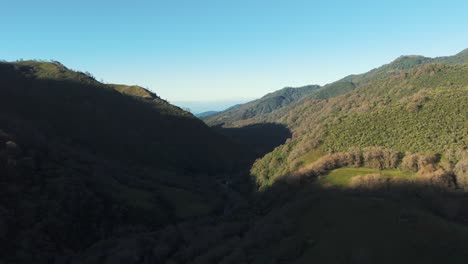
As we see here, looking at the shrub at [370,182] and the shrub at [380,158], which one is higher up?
the shrub at [380,158]

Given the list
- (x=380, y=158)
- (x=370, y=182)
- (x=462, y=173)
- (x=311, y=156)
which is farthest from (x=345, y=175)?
(x=462, y=173)

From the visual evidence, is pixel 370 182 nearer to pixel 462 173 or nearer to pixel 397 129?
pixel 462 173

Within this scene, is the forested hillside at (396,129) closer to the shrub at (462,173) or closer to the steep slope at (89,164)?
the shrub at (462,173)

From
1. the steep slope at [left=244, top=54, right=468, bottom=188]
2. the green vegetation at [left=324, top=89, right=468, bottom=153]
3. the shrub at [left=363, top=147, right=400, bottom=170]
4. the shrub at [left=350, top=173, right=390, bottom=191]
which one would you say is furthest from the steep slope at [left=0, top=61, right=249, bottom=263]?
the shrub at [left=363, top=147, right=400, bottom=170]

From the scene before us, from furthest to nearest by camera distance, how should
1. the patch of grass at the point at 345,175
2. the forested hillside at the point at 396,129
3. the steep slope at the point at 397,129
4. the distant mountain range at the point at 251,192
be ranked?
the steep slope at the point at 397,129, the forested hillside at the point at 396,129, the patch of grass at the point at 345,175, the distant mountain range at the point at 251,192

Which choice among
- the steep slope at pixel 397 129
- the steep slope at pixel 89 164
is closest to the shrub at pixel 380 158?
the steep slope at pixel 397 129
